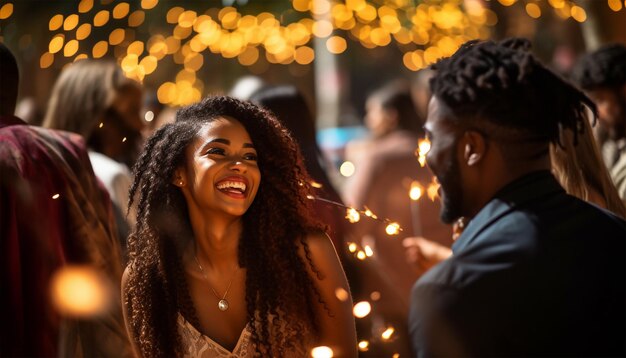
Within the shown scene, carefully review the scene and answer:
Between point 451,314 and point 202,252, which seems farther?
point 202,252

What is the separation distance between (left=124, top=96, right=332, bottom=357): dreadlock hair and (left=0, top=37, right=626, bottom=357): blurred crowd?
0.50 feet

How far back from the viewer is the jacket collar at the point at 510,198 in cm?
278

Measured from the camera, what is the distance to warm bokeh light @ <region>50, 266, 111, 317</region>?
3779 millimetres

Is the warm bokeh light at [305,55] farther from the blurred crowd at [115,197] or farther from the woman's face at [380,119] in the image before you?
the blurred crowd at [115,197]

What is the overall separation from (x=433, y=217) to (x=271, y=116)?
233 centimetres

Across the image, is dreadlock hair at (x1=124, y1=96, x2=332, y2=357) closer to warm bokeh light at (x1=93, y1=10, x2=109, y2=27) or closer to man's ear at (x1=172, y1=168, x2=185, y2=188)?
man's ear at (x1=172, y1=168, x2=185, y2=188)

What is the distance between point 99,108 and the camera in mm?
4988

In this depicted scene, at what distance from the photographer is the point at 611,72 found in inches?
219

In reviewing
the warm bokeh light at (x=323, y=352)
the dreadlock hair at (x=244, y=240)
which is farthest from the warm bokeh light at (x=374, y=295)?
the warm bokeh light at (x=323, y=352)

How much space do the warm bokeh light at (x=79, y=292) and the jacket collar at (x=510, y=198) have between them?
1773mm

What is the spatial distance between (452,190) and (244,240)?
3.36 feet

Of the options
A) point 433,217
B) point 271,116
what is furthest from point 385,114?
point 271,116

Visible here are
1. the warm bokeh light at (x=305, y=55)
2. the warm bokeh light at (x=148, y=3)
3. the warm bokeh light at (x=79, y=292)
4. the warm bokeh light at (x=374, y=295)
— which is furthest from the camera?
the warm bokeh light at (x=305, y=55)

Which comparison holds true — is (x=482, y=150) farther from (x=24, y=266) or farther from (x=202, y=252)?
(x=24, y=266)
